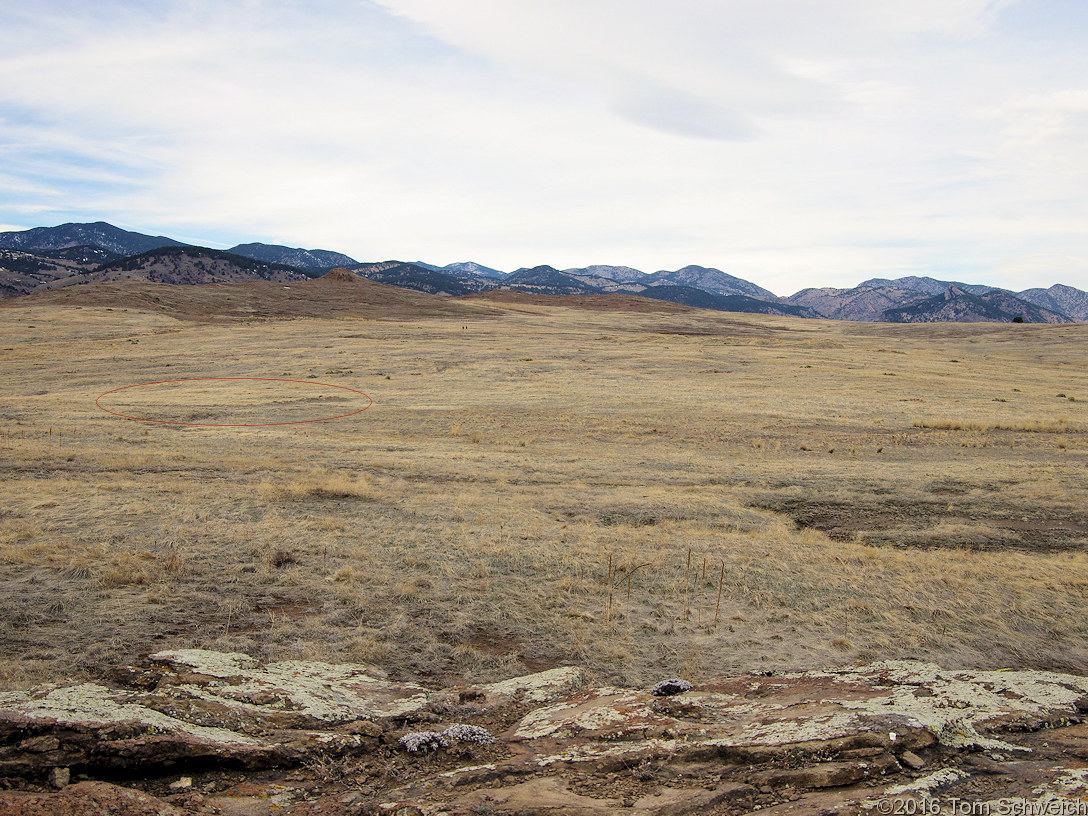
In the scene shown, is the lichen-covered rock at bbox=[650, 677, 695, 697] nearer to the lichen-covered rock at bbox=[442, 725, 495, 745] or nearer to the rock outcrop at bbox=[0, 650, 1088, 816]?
the rock outcrop at bbox=[0, 650, 1088, 816]

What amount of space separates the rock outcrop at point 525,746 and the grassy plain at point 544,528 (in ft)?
4.73

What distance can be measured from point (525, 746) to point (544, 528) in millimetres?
8508

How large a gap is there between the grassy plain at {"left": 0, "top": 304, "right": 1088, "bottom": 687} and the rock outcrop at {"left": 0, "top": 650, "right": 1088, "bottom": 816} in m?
1.44

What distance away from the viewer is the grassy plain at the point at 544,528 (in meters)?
9.43

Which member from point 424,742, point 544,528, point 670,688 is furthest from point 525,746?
point 544,528

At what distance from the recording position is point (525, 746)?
6.29 meters

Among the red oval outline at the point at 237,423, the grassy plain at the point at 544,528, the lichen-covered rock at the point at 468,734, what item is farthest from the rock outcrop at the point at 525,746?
the red oval outline at the point at 237,423

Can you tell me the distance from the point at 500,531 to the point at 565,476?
602 centimetres

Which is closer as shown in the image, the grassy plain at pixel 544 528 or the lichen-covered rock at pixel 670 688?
the lichen-covered rock at pixel 670 688

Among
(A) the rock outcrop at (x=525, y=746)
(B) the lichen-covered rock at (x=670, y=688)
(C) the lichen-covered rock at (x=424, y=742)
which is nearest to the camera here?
(A) the rock outcrop at (x=525, y=746)

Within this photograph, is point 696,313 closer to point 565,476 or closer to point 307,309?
point 307,309

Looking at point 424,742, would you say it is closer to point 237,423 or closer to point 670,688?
point 670,688

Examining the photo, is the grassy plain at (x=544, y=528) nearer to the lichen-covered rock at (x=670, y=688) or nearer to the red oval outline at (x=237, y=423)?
the red oval outline at (x=237, y=423)

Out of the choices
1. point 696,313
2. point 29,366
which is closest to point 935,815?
point 29,366
